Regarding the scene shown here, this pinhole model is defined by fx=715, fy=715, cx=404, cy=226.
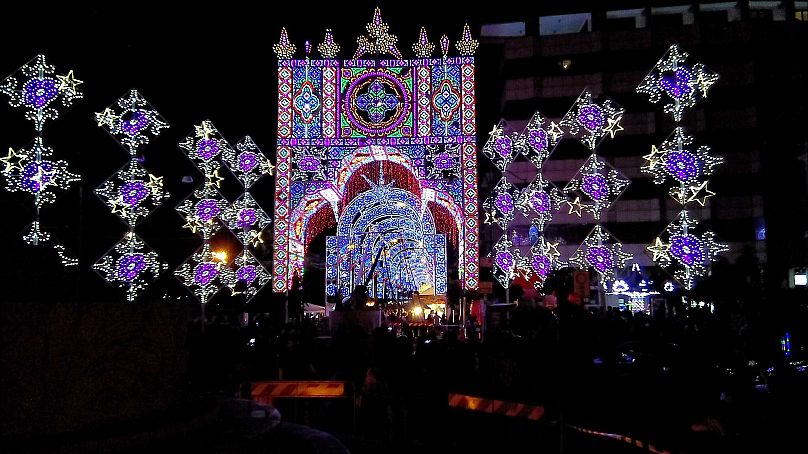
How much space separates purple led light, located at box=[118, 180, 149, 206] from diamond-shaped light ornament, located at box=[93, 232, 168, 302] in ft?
4.97

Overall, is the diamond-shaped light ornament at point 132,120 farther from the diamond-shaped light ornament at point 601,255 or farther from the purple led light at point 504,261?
the diamond-shaped light ornament at point 601,255

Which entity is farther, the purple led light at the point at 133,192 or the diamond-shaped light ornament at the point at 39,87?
the purple led light at the point at 133,192

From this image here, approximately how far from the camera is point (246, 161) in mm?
27453

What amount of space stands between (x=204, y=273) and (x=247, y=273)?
168cm

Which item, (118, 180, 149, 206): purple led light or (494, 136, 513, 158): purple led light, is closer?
(118, 180, 149, 206): purple led light

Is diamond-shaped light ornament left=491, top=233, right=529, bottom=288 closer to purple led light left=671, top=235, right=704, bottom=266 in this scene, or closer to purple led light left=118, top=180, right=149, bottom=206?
purple led light left=671, top=235, right=704, bottom=266

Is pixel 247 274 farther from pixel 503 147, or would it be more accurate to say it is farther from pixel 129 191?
pixel 503 147

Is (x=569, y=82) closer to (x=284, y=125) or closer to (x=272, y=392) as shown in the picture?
(x=284, y=125)

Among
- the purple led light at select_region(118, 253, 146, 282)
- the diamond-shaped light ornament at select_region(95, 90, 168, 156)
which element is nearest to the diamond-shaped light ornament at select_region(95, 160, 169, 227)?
the diamond-shaped light ornament at select_region(95, 90, 168, 156)

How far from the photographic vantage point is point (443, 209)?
29141 mm

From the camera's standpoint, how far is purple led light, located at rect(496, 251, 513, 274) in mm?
32000

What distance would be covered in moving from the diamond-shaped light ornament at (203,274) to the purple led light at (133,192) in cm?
378

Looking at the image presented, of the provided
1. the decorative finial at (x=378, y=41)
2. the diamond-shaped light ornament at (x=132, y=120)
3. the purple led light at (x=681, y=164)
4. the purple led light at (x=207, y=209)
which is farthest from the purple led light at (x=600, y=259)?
the diamond-shaped light ornament at (x=132, y=120)

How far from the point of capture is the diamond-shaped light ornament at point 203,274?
28.6 metres
